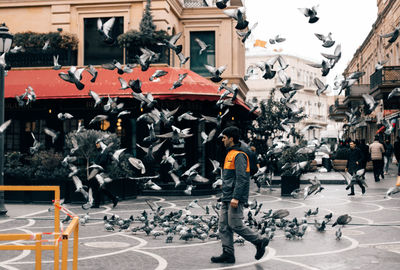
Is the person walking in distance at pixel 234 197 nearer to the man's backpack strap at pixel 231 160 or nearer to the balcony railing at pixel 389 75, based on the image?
the man's backpack strap at pixel 231 160

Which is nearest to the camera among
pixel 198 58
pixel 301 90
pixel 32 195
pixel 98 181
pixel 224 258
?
pixel 224 258

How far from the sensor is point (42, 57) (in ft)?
71.4

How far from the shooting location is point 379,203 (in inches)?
594

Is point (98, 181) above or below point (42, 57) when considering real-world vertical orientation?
below

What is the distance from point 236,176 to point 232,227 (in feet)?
2.38

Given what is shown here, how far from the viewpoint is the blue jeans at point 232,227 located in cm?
729

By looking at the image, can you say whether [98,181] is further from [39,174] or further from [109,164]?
[39,174]

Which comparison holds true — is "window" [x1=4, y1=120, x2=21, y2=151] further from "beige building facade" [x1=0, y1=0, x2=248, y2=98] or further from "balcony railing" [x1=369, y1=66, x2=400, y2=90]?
"balcony railing" [x1=369, y1=66, x2=400, y2=90]

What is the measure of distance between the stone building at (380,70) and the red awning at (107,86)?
28.7ft

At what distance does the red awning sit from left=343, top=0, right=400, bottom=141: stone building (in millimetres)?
8759

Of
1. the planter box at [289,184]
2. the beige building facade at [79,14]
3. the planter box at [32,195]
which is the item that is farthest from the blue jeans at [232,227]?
the beige building facade at [79,14]

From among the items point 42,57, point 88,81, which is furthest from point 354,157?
point 42,57

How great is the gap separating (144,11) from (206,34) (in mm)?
4866

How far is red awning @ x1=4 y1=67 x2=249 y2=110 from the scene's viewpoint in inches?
729
